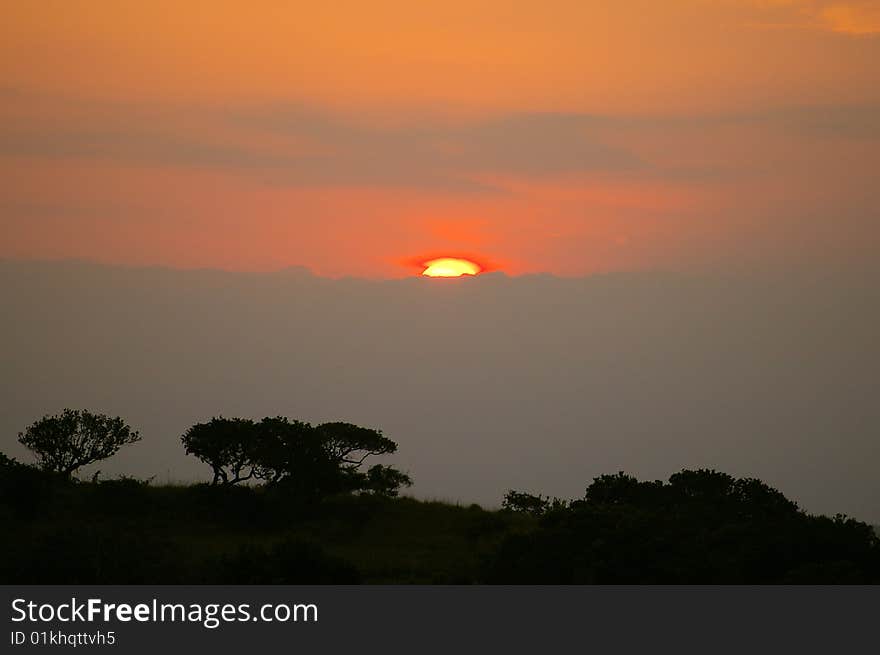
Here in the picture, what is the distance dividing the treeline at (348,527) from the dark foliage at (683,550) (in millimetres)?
48

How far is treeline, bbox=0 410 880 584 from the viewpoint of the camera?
3041 cm

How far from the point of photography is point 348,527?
152 ft

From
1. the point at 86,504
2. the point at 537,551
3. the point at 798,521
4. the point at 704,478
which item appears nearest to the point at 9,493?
the point at 86,504

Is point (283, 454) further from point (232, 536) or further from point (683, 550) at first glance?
point (683, 550)

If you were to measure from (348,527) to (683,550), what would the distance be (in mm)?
18837

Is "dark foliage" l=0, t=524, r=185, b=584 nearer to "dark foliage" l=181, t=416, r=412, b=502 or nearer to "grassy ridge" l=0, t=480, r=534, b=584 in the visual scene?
"grassy ridge" l=0, t=480, r=534, b=584

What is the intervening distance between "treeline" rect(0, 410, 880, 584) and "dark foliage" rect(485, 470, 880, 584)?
48 mm

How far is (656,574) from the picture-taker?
29984 mm

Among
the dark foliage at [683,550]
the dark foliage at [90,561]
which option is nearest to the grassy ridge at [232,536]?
the dark foliage at [90,561]

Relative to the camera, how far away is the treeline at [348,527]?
30406mm

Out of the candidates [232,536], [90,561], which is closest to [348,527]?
[232,536]

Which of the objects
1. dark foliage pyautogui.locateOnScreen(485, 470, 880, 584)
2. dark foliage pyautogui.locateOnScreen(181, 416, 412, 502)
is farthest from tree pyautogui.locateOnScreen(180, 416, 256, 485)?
dark foliage pyautogui.locateOnScreen(485, 470, 880, 584)
